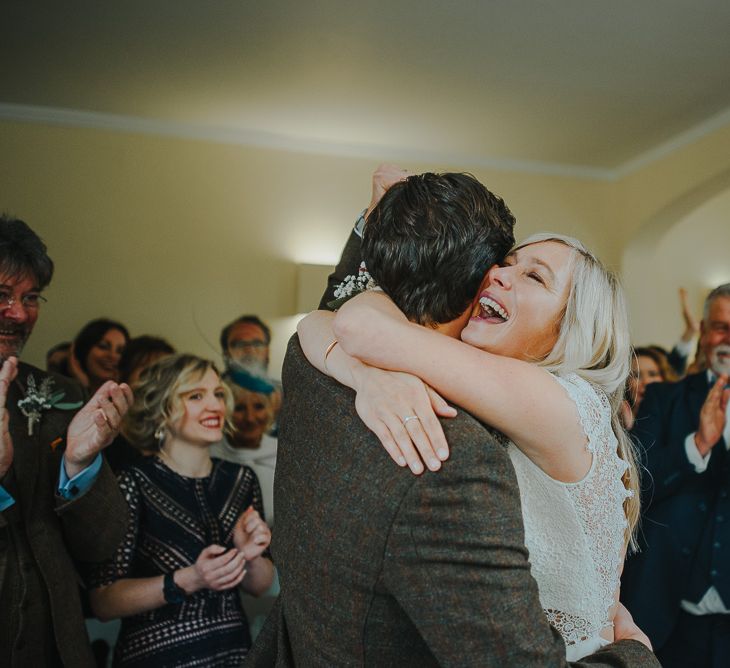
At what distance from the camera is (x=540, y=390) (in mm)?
1047

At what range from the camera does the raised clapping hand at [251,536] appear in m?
2.24

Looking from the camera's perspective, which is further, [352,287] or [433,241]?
[352,287]

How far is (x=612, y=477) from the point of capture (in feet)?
3.77

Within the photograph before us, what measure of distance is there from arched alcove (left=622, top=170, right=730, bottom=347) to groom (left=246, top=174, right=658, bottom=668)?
430 cm

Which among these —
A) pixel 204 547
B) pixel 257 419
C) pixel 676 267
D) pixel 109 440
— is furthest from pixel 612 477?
pixel 676 267

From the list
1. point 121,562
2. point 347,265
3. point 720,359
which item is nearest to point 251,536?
point 121,562

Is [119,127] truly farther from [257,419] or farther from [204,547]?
[204,547]

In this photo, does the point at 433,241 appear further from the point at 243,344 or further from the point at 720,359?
the point at 243,344

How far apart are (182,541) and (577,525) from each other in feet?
4.99

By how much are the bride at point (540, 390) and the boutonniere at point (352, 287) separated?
141 mm

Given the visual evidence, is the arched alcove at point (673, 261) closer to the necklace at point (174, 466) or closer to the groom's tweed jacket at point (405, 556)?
the necklace at point (174, 466)

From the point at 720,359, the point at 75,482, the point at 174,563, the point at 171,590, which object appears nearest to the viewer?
the point at 75,482

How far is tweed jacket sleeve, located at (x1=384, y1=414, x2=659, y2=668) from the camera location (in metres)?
0.87

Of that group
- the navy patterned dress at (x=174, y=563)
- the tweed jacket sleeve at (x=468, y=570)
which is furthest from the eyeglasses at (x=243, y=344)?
the tweed jacket sleeve at (x=468, y=570)
